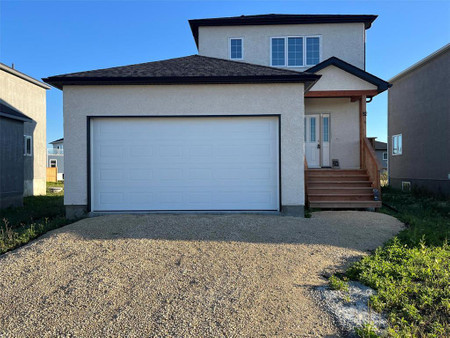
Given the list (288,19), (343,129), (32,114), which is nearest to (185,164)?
(343,129)

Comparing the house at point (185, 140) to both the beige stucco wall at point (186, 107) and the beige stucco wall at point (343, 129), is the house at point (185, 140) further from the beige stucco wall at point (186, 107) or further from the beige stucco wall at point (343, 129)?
the beige stucco wall at point (343, 129)

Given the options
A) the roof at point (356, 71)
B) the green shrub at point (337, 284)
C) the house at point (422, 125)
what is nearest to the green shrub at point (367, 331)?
the green shrub at point (337, 284)

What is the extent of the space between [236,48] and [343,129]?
226 inches

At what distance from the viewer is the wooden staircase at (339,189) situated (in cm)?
997

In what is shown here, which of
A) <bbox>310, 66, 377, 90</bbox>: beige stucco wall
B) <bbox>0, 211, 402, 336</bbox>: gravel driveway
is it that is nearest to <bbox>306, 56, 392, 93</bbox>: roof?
<bbox>310, 66, 377, 90</bbox>: beige stucco wall

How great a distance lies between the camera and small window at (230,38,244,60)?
14.6 metres

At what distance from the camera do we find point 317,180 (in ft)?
36.6

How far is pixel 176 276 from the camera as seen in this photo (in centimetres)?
467

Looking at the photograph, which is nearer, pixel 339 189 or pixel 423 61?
pixel 339 189

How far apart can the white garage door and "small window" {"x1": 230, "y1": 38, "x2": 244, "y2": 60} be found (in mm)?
6716

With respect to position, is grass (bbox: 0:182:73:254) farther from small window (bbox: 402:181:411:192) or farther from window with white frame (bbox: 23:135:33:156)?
small window (bbox: 402:181:411:192)

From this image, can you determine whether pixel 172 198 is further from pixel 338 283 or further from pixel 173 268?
pixel 338 283

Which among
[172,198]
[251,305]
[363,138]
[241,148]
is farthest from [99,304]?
[363,138]

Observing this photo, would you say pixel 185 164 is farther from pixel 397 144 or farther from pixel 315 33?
pixel 397 144
